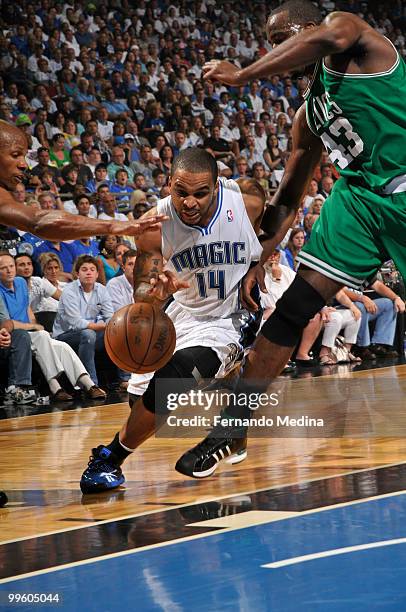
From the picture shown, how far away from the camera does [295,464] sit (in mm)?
4941

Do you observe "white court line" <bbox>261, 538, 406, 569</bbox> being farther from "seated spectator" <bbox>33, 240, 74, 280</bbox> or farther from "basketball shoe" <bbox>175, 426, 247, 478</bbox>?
"seated spectator" <bbox>33, 240, 74, 280</bbox>

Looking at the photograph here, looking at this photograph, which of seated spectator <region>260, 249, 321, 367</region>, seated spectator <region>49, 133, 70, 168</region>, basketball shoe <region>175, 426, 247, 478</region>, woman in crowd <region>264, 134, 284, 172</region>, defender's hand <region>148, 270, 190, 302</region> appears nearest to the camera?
defender's hand <region>148, 270, 190, 302</region>

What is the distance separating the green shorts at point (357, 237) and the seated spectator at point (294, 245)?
22.7ft

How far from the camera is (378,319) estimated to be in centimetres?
→ 1130

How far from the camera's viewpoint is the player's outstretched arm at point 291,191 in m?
4.58

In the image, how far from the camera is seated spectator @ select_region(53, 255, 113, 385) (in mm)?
8727

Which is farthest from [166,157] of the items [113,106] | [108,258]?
[108,258]

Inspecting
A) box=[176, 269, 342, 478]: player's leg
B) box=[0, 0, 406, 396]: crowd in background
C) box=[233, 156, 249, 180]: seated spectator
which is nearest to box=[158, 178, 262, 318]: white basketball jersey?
box=[176, 269, 342, 478]: player's leg

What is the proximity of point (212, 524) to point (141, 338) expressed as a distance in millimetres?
1087

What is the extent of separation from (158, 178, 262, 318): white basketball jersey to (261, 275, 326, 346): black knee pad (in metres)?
0.66

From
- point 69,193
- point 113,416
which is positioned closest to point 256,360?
point 113,416

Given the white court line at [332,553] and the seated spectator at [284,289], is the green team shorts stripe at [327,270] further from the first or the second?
the seated spectator at [284,289]

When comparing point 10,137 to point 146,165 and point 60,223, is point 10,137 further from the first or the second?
point 146,165

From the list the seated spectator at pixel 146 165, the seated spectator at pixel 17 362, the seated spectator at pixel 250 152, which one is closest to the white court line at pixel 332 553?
the seated spectator at pixel 17 362
